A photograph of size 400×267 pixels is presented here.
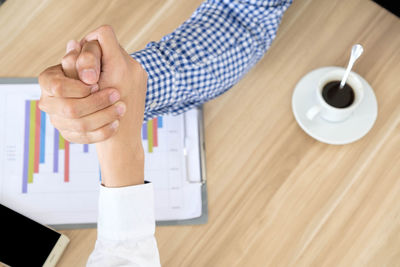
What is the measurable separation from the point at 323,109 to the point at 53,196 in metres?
0.54

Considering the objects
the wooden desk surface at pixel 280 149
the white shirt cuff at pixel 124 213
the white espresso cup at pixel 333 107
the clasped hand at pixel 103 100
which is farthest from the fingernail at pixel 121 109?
the white espresso cup at pixel 333 107

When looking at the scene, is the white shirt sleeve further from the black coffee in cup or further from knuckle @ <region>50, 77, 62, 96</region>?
the black coffee in cup

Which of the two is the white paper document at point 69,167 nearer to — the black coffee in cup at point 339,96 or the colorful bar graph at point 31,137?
the colorful bar graph at point 31,137

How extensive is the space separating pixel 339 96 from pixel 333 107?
4 cm

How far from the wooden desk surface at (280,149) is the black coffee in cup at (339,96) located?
9 cm

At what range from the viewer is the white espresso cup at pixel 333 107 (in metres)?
0.67

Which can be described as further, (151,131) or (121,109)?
(151,131)

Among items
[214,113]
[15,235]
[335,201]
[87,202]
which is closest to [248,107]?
[214,113]

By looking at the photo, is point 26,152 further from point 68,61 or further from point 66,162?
point 68,61

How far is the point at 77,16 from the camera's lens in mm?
811

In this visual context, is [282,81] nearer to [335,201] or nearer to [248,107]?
[248,107]

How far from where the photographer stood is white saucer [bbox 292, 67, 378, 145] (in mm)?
722

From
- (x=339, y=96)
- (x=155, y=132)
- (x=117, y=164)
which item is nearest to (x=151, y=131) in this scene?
(x=155, y=132)

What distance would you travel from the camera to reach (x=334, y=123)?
0.73m
